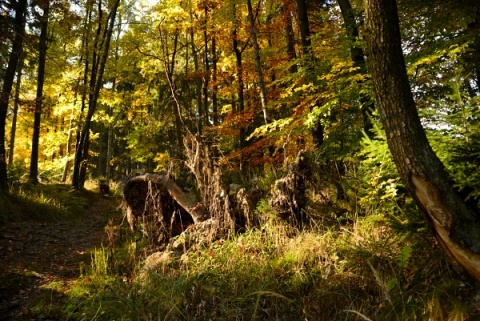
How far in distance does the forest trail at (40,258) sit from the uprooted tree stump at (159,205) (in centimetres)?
44

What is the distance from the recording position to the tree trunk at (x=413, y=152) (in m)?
2.72

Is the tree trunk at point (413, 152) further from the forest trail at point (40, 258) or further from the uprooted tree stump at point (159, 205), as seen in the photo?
the forest trail at point (40, 258)

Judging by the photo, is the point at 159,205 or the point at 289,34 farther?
the point at 289,34

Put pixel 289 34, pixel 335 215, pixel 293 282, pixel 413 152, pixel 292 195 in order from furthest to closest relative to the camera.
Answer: pixel 289 34 → pixel 292 195 → pixel 335 215 → pixel 293 282 → pixel 413 152

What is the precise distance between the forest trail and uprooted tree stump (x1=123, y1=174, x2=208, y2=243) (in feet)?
1.43

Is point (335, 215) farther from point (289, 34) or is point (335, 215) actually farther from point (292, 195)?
point (289, 34)

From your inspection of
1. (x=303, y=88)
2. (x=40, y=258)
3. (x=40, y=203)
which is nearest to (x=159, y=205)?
(x=40, y=258)

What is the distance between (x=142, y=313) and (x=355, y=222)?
120 inches

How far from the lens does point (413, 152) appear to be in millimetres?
2799

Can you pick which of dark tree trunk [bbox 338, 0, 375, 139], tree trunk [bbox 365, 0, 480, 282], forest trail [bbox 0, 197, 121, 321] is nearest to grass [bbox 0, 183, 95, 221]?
forest trail [bbox 0, 197, 121, 321]

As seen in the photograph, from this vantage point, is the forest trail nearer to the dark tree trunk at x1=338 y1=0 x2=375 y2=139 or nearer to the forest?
the forest

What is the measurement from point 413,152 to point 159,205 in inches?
177

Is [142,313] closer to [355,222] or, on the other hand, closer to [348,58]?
[355,222]

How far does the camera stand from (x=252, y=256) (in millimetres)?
4652
